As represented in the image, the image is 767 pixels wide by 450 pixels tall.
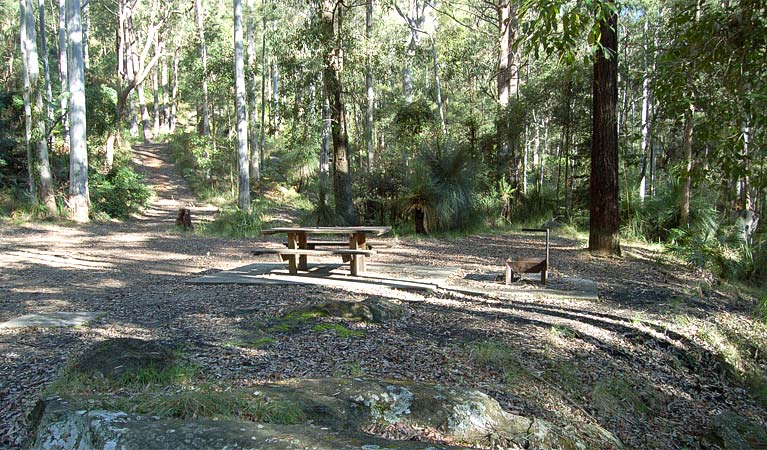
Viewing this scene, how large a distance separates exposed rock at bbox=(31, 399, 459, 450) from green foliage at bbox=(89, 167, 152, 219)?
56.8ft

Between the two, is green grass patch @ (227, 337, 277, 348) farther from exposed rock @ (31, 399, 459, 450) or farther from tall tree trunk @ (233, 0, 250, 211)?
tall tree trunk @ (233, 0, 250, 211)

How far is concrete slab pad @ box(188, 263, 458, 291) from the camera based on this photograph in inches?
311

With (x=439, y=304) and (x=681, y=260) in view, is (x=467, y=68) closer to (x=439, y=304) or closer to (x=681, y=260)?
(x=681, y=260)

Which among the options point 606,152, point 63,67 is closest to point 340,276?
point 606,152

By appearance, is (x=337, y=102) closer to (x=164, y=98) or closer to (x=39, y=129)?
(x=39, y=129)

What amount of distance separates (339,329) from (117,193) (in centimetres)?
1637

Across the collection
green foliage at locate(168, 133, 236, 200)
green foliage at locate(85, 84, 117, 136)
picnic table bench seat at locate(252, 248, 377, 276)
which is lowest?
picnic table bench seat at locate(252, 248, 377, 276)

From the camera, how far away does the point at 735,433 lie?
446 cm

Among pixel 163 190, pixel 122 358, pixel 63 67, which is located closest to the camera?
pixel 122 358

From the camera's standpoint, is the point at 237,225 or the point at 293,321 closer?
the point at 293,321

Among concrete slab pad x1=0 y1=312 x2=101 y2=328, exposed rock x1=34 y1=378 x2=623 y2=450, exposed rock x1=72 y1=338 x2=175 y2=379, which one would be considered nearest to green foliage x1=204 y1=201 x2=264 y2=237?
concrete slab pad x1=0 y1=312 x2=101 y2=328

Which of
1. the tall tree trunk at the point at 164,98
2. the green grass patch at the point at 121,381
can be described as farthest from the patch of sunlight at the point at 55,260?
the tall tree trunk at the point at 164,98

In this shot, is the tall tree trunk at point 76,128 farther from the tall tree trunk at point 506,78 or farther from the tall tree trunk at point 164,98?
the tall tree trunk at point 164,98

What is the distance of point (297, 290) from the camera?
7.50m
